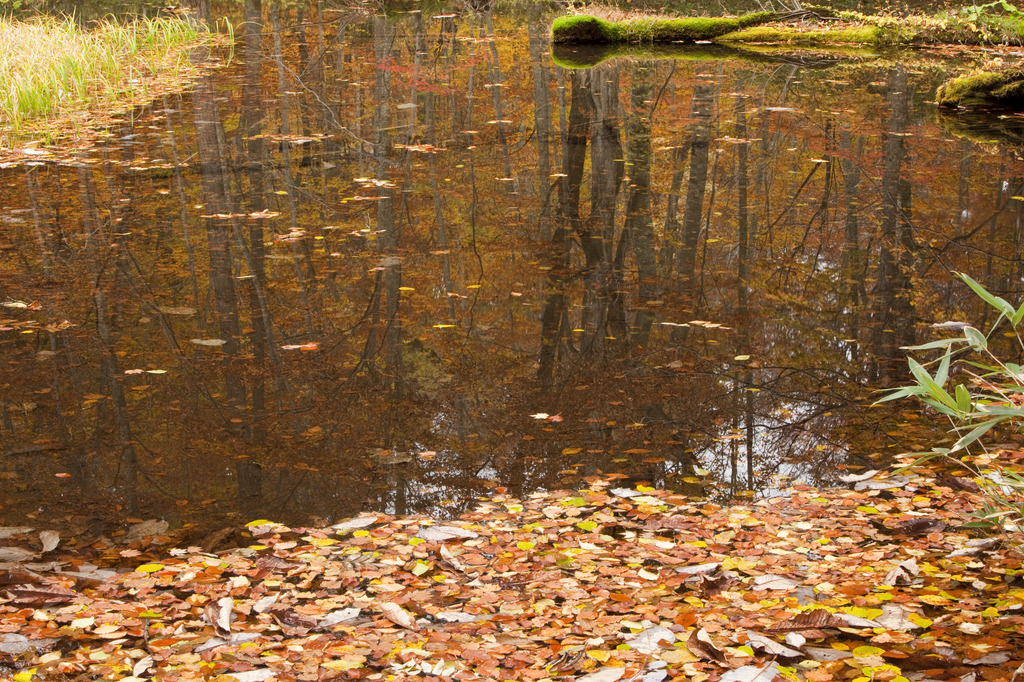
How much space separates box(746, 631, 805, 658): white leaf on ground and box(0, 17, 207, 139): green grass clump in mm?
10949

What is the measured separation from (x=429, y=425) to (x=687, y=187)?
4.92m

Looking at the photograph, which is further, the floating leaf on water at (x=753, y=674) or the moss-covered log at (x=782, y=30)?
the moss-covered log at (x=782, y=30)

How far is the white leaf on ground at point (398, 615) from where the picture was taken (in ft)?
9.31

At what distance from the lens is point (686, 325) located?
5.52 metres

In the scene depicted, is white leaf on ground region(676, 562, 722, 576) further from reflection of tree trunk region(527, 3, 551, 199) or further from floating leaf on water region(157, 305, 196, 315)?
reflection of tree trunk region(527, 3, 551, 199)

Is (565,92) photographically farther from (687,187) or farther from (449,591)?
(449,591)

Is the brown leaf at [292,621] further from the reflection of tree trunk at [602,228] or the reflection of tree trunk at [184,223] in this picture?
the reflection of tree trunk at [184,223]

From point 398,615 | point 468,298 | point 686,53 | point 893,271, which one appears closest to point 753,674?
point 398,615

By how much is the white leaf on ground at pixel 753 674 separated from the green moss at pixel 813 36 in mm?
17932

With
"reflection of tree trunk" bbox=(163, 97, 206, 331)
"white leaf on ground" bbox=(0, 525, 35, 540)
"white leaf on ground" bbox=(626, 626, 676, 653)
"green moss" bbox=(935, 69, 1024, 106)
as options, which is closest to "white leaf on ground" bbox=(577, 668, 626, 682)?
"white leaf on ground" bbox=(626, 626, 676, 653)

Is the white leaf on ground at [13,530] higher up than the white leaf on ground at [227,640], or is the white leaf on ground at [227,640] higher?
the white leaf on ground at [13,530]

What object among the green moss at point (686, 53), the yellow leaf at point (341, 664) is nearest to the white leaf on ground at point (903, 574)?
the yellow leaf at point (341, 664)

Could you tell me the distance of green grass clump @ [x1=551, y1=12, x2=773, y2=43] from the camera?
60.2ft

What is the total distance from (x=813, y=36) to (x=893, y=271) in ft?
44.6
